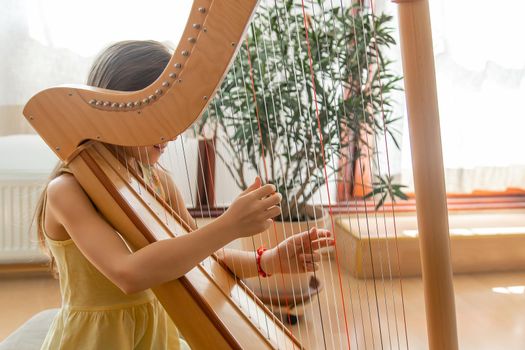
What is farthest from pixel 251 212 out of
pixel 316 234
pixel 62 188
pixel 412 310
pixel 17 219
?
pixel 17 219

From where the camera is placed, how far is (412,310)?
2.73 meters

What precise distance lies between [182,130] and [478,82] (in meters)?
2.64

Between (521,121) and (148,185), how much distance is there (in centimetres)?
264

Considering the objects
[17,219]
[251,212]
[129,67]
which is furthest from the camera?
[17,219]

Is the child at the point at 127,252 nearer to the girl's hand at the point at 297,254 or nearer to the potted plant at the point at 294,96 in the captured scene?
the girl's hand at the point at 297,254

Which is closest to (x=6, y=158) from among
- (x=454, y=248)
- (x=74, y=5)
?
(x=74, y=5)

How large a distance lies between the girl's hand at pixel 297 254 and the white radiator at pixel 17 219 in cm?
189

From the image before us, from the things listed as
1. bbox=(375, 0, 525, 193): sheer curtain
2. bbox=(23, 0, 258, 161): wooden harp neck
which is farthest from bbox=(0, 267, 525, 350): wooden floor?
bbox=(23, 0, 258, 161): wooden harp neck

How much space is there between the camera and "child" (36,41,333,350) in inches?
43.7

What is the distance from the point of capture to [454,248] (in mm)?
3176

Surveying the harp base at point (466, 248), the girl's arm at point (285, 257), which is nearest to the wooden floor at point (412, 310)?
the harp base at point (466, 248)

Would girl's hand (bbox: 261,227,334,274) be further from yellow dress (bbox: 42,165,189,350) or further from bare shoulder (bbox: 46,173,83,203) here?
bare shoulder (bbox: 46,173,83,203)

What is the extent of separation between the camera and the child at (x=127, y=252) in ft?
3.64

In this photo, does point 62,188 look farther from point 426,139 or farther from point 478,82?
point 478,82
